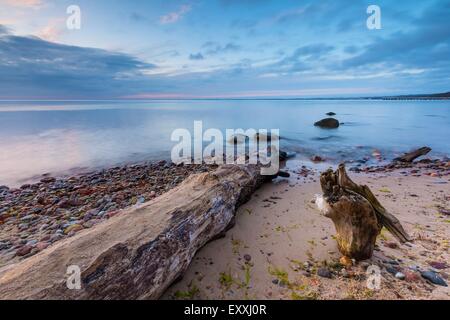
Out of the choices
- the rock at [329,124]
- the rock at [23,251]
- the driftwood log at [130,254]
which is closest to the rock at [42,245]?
the rock at [23,251]

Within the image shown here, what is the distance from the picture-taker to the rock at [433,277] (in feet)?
9.17

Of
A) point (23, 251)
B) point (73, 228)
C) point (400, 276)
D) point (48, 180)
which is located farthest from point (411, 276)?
point (48, 180)

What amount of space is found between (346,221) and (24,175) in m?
11.2

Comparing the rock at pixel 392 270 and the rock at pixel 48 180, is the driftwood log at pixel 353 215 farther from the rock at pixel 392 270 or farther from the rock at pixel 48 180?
the rock at pixel 48 180

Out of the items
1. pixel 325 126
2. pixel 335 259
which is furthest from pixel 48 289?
pixel 325 126

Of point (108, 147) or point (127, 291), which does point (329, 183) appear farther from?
point (108, 147)

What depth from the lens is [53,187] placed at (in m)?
7.42

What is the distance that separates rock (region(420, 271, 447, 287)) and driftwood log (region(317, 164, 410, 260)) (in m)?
0.46

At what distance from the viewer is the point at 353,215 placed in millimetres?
3154

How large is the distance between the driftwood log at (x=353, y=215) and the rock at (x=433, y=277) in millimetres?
456

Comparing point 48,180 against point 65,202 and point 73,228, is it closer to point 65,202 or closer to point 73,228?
point 65,202

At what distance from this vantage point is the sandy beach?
9.20 ft

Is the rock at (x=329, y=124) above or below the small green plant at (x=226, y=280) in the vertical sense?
above

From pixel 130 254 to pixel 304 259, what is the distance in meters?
2.31
